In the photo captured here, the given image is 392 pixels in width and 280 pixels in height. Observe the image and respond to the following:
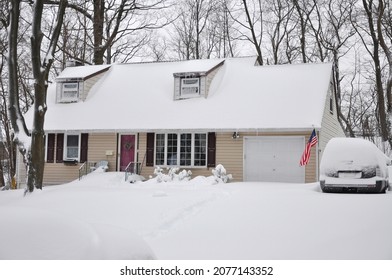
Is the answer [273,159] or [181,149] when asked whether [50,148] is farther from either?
[273,159]

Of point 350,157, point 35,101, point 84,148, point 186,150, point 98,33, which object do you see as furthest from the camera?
point 98,33

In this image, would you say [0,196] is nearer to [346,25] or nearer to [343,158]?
[343,158]

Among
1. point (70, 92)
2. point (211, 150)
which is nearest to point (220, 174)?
point (211, 150)

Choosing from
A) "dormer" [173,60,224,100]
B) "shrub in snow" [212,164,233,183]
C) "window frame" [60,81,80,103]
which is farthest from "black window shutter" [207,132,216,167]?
"window frame" [60,81,80,103]

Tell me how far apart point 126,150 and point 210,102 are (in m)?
4.56

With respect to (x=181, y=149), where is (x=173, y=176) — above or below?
below

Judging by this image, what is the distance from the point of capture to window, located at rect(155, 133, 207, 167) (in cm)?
1859

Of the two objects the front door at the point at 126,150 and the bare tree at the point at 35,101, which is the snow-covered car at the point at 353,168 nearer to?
the bare tree at the point at 35,101

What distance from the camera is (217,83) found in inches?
807

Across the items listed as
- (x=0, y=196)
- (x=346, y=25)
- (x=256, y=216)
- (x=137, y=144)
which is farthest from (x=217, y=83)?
(x=346, y=25)

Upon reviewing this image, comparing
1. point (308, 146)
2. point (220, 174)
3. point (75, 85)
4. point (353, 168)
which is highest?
point (75, 85)

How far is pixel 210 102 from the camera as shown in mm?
19328

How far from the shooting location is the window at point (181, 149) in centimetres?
1859

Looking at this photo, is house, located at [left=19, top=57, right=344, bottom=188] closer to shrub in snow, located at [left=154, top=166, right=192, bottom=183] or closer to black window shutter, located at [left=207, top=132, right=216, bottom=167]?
black window shutter, located at [left=207, top=132, right=216, bottom=167]
